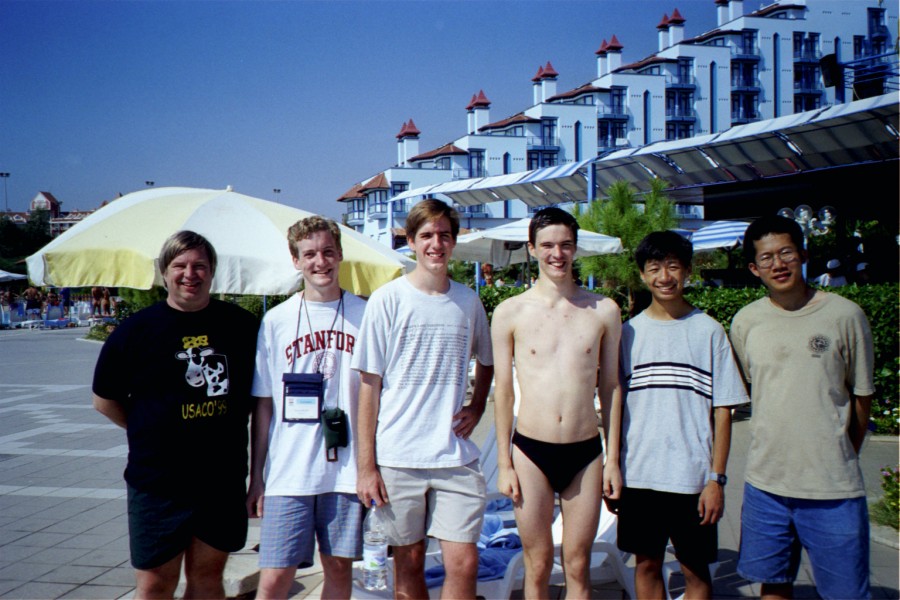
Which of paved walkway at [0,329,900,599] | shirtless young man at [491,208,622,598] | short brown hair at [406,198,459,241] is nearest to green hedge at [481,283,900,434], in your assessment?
paved walkway at [0,329,900,599]

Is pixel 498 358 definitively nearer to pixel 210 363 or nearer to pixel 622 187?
pixel 210 363

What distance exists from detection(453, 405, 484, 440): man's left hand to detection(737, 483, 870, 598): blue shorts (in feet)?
3.87

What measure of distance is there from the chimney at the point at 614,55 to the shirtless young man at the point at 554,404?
64.6 metres

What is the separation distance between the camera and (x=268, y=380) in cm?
303

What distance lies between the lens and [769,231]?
2994 millimetres

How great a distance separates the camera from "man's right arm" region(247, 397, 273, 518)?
3055 millimetres

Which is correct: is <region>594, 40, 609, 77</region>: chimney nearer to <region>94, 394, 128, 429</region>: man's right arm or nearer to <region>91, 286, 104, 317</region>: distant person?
<region>91, 286, 104, 317</region>: distant person

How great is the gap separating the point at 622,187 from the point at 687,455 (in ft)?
30.2

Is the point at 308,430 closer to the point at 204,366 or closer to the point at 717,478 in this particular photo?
the point at 204,366

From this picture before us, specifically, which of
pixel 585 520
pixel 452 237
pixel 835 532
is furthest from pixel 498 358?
pixel 835 532

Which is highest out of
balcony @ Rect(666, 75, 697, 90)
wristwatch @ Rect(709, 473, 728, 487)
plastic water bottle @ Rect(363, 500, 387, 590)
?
balcony @ Rect(666, 75, 697, 90)

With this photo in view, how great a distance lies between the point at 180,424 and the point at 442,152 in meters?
63.5

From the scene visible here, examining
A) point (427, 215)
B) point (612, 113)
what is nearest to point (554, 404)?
point (427, 215)

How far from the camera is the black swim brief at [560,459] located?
2943mm
